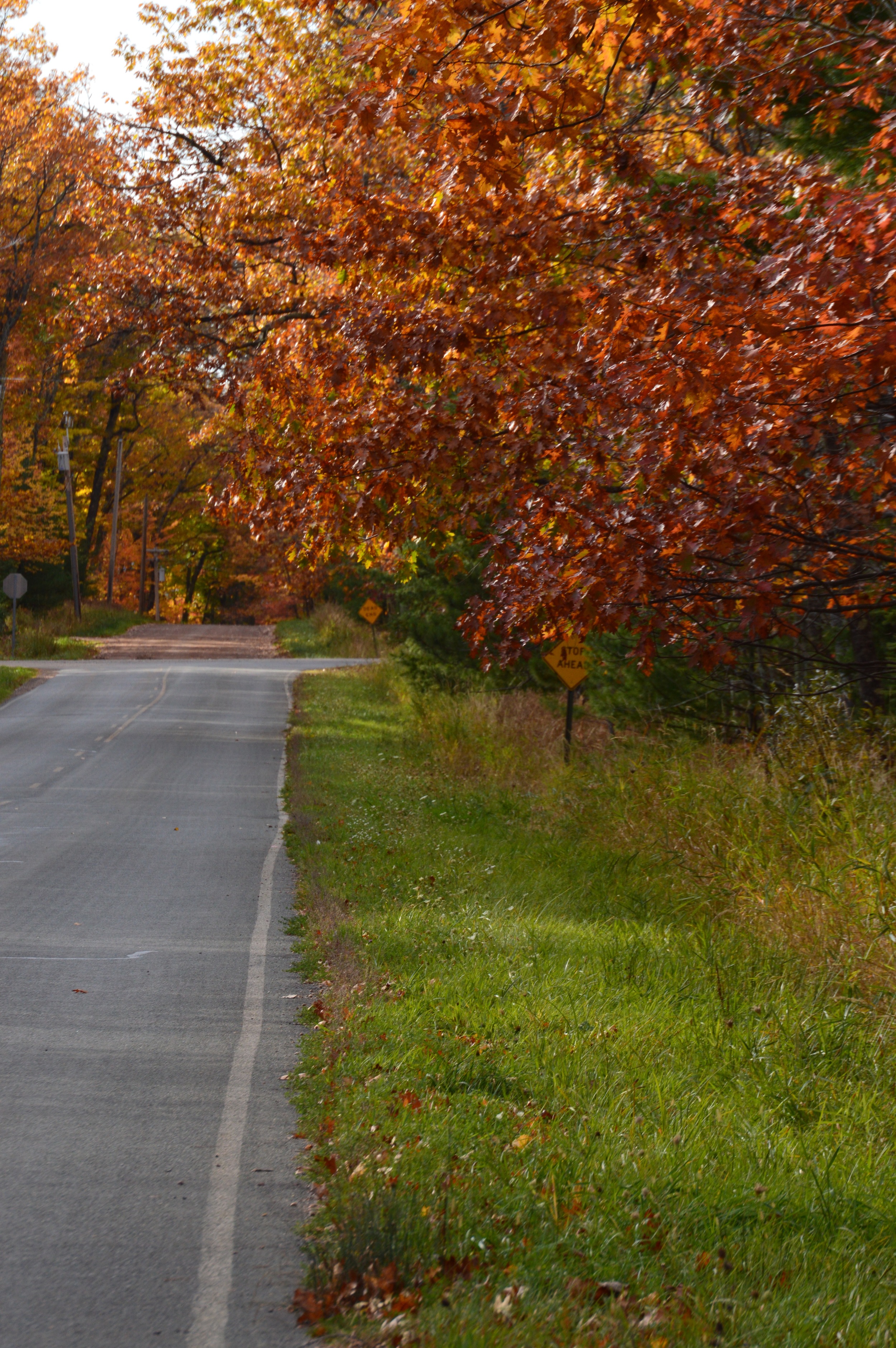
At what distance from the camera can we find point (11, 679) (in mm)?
36281

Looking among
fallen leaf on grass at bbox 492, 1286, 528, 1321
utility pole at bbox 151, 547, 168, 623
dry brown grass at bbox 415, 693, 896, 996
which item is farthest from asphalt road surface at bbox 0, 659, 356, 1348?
utility pole at bbox 151, 547, 168, 623

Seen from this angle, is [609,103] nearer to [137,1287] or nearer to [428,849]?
[428,849]

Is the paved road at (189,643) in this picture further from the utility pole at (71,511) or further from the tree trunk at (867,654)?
the tree trunk at (867,654)

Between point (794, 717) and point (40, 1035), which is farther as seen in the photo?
point (794, 717)

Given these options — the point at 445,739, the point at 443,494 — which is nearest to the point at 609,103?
the point at 443,494

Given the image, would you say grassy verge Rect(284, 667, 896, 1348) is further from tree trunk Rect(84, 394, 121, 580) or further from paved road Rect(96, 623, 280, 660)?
tree trunk Rect(84, 394, 121, 580)

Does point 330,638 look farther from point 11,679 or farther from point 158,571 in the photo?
point 158,571

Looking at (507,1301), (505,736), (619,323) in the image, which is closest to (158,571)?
(505,736)

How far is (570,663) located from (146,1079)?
9.79 metres

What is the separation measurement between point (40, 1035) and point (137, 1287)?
10.7ft

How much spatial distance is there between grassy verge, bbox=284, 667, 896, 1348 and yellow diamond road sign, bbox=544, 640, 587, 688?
11.4ft

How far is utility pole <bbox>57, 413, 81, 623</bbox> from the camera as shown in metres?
57.2

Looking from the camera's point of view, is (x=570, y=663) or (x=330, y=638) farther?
(x=330, y=638)

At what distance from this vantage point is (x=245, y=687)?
121ft
